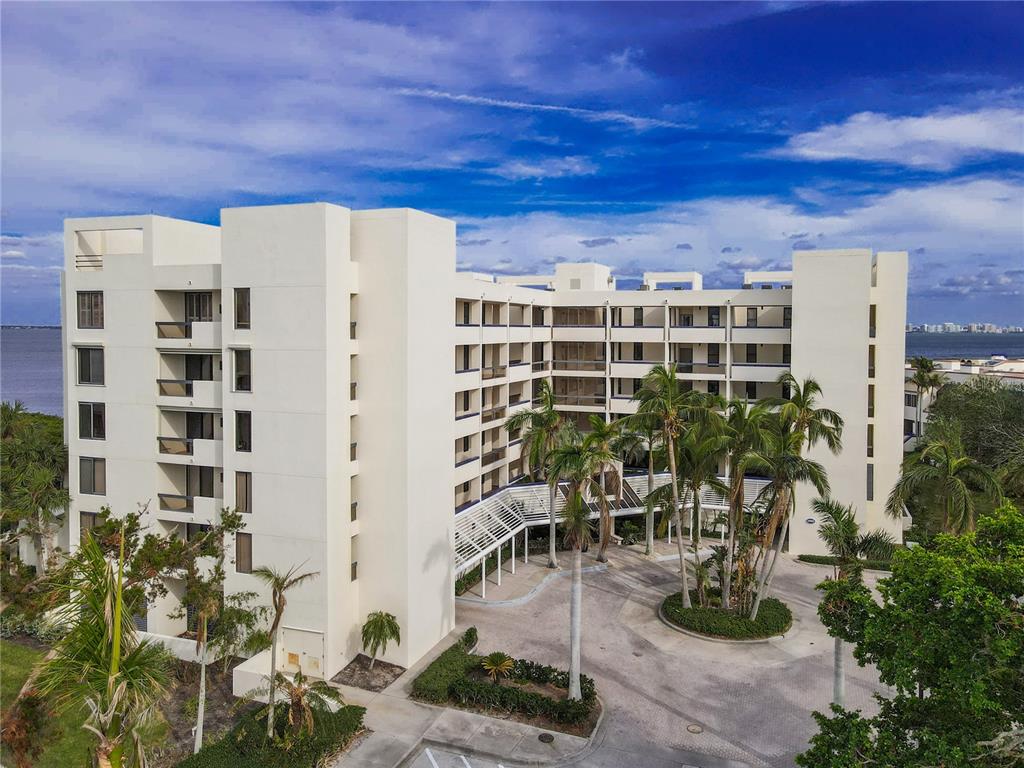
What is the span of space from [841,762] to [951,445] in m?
16.9

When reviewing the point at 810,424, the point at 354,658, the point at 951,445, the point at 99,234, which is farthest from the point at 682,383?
the point at 99,234

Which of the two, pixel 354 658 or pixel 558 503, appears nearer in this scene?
pixel 354 658

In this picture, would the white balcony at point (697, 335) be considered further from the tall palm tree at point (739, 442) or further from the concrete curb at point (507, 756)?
the concrete curb at point (507, 756)

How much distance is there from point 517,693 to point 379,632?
5401 millimetres

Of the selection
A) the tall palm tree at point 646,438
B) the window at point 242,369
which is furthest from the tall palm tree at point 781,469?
the window at point 242,369

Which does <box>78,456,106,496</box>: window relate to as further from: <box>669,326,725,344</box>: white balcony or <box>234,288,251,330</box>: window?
<box>669,326,725,344</box>: white balcony

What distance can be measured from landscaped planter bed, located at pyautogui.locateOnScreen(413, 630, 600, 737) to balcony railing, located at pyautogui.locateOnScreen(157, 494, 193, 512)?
452 inches

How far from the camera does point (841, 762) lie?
47.4 feet

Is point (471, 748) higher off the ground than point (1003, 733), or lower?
lower

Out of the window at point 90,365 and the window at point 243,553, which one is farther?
the window at point 90,365

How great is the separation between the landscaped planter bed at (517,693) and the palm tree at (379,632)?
172 centimetres

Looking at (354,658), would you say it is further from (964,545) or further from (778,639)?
(964,545)

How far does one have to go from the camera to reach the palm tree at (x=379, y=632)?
1038 inches

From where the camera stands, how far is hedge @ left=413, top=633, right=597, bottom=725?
23.7 meters
